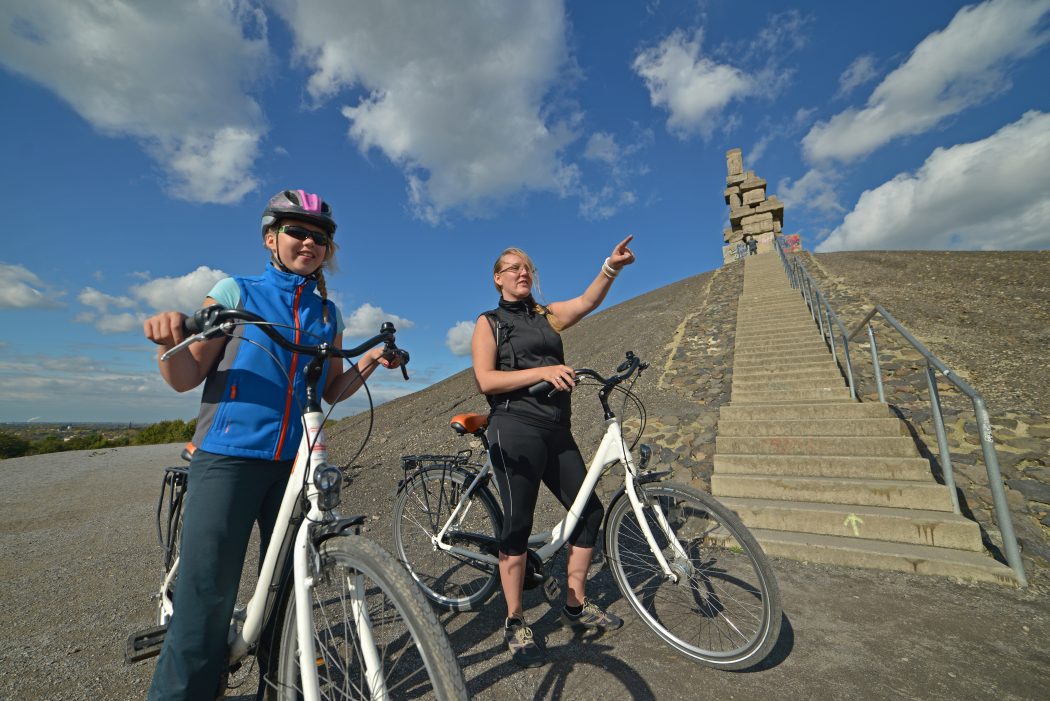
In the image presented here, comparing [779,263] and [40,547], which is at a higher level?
[779,263]

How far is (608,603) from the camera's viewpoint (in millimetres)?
3150

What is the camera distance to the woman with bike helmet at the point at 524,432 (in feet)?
8.25

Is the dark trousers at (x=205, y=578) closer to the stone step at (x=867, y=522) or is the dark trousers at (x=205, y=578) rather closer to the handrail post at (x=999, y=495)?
the stone step at (x=867, y=522)

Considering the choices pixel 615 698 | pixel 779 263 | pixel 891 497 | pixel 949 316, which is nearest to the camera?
pixel 615 698

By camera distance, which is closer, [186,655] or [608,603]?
[186,655]

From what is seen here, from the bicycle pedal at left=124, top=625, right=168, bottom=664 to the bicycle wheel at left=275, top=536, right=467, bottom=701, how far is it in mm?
826

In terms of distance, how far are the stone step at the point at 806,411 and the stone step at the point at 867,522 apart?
154 cm

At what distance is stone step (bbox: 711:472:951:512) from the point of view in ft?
12.9

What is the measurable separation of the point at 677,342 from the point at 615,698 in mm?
8421

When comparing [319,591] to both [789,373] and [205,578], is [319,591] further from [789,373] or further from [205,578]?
[789,373]

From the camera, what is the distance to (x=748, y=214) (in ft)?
102

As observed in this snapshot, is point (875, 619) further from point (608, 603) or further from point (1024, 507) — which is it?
point (1024, 507)

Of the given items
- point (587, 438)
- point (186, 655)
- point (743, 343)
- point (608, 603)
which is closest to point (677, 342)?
point (743, 343)

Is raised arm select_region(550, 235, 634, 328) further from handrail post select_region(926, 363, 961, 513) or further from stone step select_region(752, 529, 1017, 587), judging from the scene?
handrail post select_region(926, 363, 961, 513)
